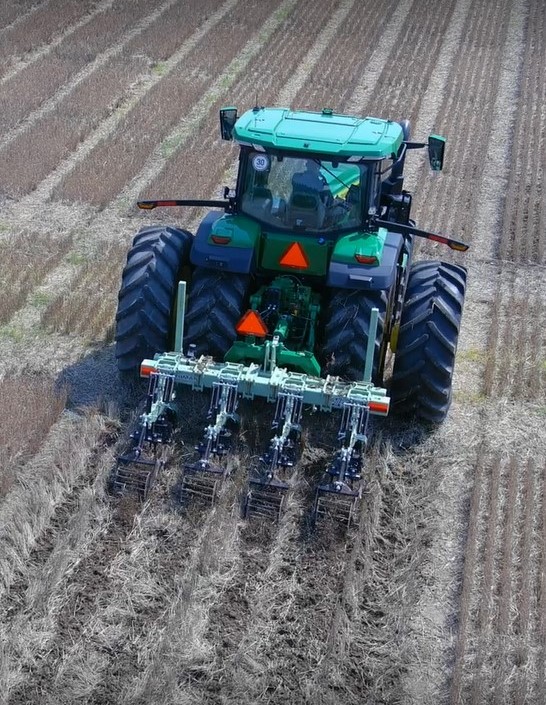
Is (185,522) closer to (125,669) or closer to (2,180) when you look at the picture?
(125,669)

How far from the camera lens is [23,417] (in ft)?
26.3

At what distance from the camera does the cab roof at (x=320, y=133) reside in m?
7.82

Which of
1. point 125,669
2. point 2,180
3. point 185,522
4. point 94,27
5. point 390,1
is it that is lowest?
point 125,669

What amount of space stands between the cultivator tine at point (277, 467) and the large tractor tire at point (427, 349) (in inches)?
40.1

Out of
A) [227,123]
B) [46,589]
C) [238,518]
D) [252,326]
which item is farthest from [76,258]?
[46,589]

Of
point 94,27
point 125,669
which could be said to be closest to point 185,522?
point 125,669

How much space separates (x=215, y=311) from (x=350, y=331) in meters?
1.09

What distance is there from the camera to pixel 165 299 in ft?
26.6

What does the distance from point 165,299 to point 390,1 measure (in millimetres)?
19060

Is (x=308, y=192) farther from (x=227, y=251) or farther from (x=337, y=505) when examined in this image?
(x=337, y=505)

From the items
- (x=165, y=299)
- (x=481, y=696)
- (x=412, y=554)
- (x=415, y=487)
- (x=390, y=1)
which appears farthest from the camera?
(x=390, y=1)

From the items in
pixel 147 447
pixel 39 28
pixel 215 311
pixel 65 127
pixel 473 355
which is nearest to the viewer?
pixel 147 447

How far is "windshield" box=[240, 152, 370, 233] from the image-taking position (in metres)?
8.00

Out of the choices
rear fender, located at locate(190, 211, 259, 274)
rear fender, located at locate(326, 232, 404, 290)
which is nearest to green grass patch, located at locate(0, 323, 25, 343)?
rear fender, located at locate(190, 211, 259, 274)
